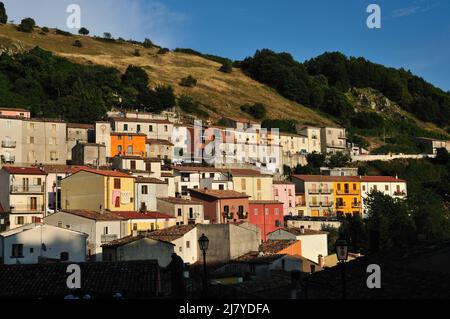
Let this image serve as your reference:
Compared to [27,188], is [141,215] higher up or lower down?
lower down

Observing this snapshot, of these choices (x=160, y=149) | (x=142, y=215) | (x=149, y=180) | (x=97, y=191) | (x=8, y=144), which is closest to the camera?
(x=142, y=215)

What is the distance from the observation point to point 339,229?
68.2 m

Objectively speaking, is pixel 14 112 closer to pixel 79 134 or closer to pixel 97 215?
pixel 79 134

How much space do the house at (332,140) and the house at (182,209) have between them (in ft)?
164

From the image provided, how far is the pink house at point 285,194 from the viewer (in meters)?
77.9

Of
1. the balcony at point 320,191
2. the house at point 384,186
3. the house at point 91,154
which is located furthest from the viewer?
the house at point 384,186

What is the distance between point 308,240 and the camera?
55.2 meters

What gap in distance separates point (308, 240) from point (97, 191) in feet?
58.3

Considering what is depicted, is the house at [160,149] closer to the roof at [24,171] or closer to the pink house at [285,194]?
the pink house at [285,194]

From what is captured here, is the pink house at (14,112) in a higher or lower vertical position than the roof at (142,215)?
higher

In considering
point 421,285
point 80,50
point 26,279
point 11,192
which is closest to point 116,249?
point 26,279

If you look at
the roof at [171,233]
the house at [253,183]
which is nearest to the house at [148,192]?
the roof at [171,233]

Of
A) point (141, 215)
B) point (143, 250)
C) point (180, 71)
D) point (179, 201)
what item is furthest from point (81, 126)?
point (180, 71)
